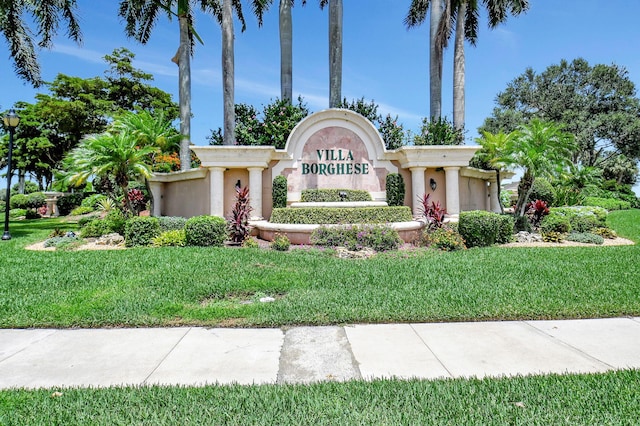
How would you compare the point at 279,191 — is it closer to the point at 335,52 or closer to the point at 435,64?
the point at 335,52

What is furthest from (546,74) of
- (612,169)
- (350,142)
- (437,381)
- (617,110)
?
(437,381)

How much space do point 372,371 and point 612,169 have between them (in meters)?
47.5

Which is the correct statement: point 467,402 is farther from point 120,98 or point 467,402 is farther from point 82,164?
point 120,98

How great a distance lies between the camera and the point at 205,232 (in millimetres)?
11508

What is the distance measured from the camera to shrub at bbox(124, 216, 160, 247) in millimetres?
12172

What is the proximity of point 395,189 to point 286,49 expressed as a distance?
1255 centimetres

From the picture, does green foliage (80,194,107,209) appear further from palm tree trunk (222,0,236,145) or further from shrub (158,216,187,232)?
shrub (158,216,187,232)

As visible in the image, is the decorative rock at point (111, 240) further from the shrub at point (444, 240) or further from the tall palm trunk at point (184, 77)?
the shrub at point (444, 240)

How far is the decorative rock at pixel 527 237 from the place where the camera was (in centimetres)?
1306

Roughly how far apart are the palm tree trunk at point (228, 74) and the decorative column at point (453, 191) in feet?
36.7

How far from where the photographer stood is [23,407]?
9.51ft

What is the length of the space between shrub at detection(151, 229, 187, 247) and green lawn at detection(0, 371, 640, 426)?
346 inches

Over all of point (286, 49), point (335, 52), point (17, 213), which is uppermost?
point (286, 49)

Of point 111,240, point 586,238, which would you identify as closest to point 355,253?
point 111,240
